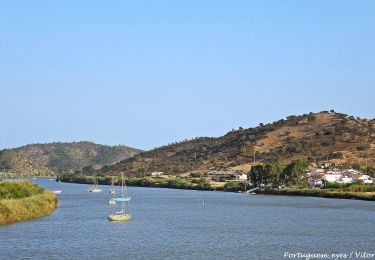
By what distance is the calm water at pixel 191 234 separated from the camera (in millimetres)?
56188

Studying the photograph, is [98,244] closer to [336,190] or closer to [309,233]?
[309,233]

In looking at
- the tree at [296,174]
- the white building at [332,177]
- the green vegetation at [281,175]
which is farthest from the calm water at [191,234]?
the white building at [332,177]

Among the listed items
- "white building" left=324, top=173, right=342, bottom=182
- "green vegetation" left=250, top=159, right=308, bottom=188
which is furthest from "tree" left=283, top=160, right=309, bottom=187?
"white building" left=324, top=173, right=342, bottom=182

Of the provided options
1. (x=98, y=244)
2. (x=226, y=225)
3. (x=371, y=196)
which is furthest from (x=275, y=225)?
(x=371, y=196)

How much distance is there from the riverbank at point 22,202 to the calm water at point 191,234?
1636 millimetres

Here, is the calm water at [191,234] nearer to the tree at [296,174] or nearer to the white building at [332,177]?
the tree at [296,174]

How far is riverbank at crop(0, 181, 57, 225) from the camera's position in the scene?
7727 cm

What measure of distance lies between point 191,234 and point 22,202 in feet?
87.1

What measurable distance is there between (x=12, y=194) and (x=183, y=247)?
36633mm

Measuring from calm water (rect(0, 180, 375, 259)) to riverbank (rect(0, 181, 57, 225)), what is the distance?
164 centimetres

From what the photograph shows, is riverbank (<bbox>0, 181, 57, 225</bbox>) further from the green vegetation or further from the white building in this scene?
the white building

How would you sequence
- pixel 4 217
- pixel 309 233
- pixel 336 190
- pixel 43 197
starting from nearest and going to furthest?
pixel 309 233, pixel 4 217, pixel 43 197, pixel 336 190

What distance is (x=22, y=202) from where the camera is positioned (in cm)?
8531

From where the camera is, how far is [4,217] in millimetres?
75500
